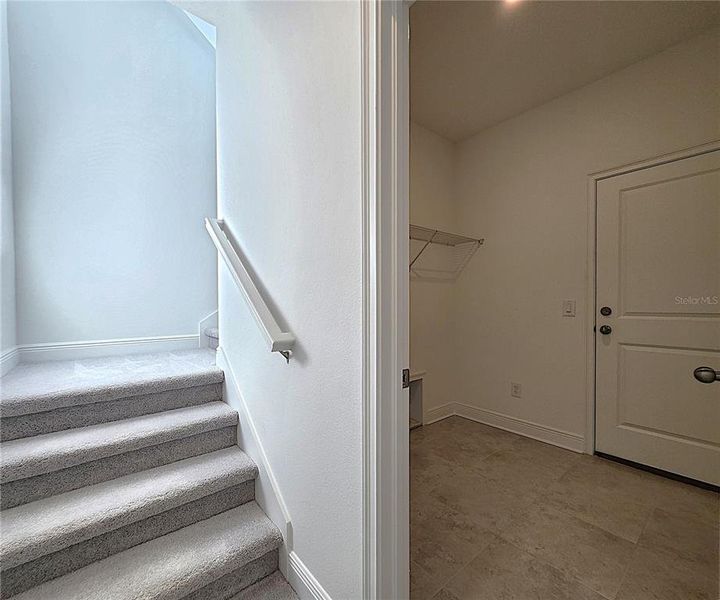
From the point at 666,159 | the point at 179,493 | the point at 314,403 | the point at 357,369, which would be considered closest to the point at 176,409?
the point at 179,493

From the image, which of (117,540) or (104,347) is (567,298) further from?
(104,347)

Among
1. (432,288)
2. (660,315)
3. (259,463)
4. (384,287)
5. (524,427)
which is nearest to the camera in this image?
(384,287)

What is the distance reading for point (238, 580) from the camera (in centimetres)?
121

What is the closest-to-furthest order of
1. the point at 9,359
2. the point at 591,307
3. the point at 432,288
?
1. the point at 9,359
2. the point at 591,307
3. the point at 432,288

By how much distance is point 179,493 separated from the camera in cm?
128

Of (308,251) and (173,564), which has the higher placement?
(308,251)

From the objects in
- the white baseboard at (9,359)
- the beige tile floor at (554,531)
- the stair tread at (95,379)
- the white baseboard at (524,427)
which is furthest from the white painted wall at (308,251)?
the white baseboard at (524,427)

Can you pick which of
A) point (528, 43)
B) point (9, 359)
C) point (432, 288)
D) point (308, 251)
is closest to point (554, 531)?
point (308, 251)

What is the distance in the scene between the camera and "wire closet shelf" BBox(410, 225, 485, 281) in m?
2.68

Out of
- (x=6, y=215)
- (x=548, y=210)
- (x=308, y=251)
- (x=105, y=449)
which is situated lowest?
(x=105, y=449)

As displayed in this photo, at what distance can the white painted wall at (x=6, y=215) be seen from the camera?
1882 mm

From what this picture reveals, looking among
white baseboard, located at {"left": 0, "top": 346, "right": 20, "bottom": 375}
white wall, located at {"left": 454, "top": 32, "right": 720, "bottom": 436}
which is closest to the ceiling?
white wall, located at {"left": 454, "top": 32, "right": 720, "bottom": 436}

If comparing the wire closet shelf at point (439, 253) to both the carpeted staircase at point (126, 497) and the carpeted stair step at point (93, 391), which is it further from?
the carpeted staircase at point (126, 497)

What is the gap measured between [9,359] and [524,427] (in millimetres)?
3528
